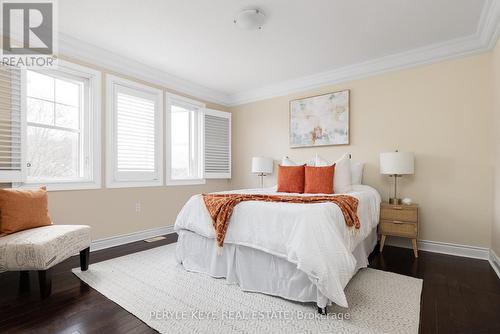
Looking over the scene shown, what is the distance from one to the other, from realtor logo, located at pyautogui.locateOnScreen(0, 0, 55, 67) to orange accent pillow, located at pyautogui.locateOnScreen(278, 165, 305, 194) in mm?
3156

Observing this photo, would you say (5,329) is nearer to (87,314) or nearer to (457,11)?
(87,314)

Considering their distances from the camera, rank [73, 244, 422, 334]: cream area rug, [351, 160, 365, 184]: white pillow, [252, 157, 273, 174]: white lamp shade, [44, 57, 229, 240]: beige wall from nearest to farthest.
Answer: [73, 244, 422, 334]: cream area rug < [44, 57, 229, 240]: beige wall < [351, 160, 365, 184]: white pillow < [252, 157, 273, 174]: white lamp shade

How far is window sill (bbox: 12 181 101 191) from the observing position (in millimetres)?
2775

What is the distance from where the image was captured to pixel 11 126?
2703 millimetres

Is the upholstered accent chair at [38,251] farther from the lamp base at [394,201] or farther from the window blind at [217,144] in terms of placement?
the lamp base at [394,201]

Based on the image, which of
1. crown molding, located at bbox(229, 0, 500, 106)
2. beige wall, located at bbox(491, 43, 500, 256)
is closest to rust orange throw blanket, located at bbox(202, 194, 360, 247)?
beige wall, located at bbox(491, 43, 500, 256)

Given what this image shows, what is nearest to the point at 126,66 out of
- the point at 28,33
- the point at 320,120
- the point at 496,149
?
the point at 28,33

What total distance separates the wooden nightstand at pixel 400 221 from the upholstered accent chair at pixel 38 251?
3.36 m

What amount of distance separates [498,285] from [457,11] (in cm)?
260

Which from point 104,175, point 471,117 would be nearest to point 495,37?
point 471,117

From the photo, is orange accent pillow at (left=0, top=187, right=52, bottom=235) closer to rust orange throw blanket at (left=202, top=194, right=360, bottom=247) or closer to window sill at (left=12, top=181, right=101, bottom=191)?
window sill at (left=12, top=181, right=101, bottom=191)

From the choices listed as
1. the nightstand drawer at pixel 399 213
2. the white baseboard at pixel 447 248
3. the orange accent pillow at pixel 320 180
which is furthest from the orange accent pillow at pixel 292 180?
the white baseboard at pixel 447 248

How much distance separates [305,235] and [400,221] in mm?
1915

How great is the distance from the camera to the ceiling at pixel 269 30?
250 centimetres
